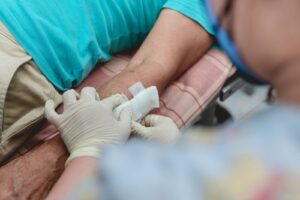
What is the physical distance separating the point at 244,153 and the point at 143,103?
2.95ft

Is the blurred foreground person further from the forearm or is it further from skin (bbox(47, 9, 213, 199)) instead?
skin (bbox(47, 9, 213, 199))

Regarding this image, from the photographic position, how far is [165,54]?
1.46m

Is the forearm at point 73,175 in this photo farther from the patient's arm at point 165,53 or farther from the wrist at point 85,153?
the patient's arm at point 165,53

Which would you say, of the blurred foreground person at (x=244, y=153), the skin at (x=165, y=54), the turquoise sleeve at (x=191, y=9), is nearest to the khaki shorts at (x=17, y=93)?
the skin at (x=165, y=54)

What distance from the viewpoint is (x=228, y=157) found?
45 cm

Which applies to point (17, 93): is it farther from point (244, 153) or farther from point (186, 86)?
point (244, 153)

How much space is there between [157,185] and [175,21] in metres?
Result: 1.13

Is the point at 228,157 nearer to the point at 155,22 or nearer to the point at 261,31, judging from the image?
the point at 261,31

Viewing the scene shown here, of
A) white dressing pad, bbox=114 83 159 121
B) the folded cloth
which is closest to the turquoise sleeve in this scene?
the folded cloth

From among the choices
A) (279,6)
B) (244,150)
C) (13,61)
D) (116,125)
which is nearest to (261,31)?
(279,6)

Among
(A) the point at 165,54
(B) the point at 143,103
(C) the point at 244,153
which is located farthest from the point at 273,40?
(A) the point at 165,54

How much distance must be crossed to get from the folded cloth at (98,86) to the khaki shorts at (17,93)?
2.4 inches

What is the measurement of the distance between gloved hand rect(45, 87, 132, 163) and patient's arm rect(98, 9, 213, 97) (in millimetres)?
104

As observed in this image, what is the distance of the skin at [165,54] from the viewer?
4.58ft
